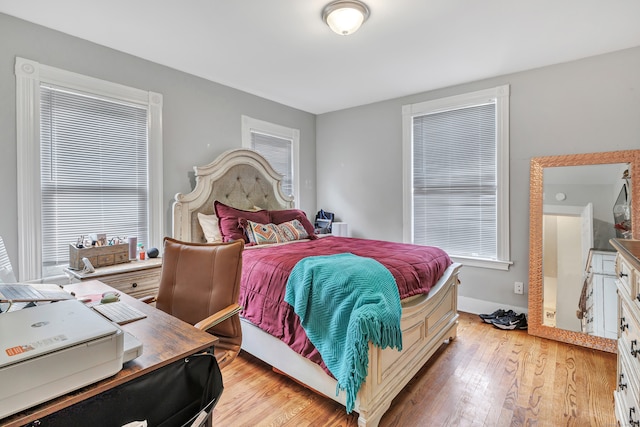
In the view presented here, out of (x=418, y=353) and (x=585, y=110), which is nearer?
(x=418, y=353)

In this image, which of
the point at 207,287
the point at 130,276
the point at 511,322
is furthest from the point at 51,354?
the point at 511,322

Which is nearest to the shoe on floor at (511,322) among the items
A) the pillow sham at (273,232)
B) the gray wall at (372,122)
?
the gray wall at (372,122)

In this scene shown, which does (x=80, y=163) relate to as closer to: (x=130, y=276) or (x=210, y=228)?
(x=130, y=276)

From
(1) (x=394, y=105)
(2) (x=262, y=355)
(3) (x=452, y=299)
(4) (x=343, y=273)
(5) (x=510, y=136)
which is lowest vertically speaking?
(2) (x=262, y=355)

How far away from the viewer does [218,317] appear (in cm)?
150

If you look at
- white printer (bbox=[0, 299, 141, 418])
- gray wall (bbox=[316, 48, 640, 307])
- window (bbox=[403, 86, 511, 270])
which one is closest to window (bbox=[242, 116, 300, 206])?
gray wall (bbox=[316, 48, 640, 307])

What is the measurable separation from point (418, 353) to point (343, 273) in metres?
0.92

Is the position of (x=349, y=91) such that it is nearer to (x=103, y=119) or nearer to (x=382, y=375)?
(x=103, y=119)

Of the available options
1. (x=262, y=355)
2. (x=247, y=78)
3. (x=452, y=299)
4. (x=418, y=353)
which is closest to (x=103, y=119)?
(x=247, y=78)

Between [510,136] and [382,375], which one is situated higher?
[510,136]

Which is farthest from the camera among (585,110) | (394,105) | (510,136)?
(394,105)

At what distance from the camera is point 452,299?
2.71m

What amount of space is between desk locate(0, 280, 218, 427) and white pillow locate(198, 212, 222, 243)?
1.65 meters

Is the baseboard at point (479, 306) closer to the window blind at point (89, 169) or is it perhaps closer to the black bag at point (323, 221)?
the black bag at point (323, 221)
